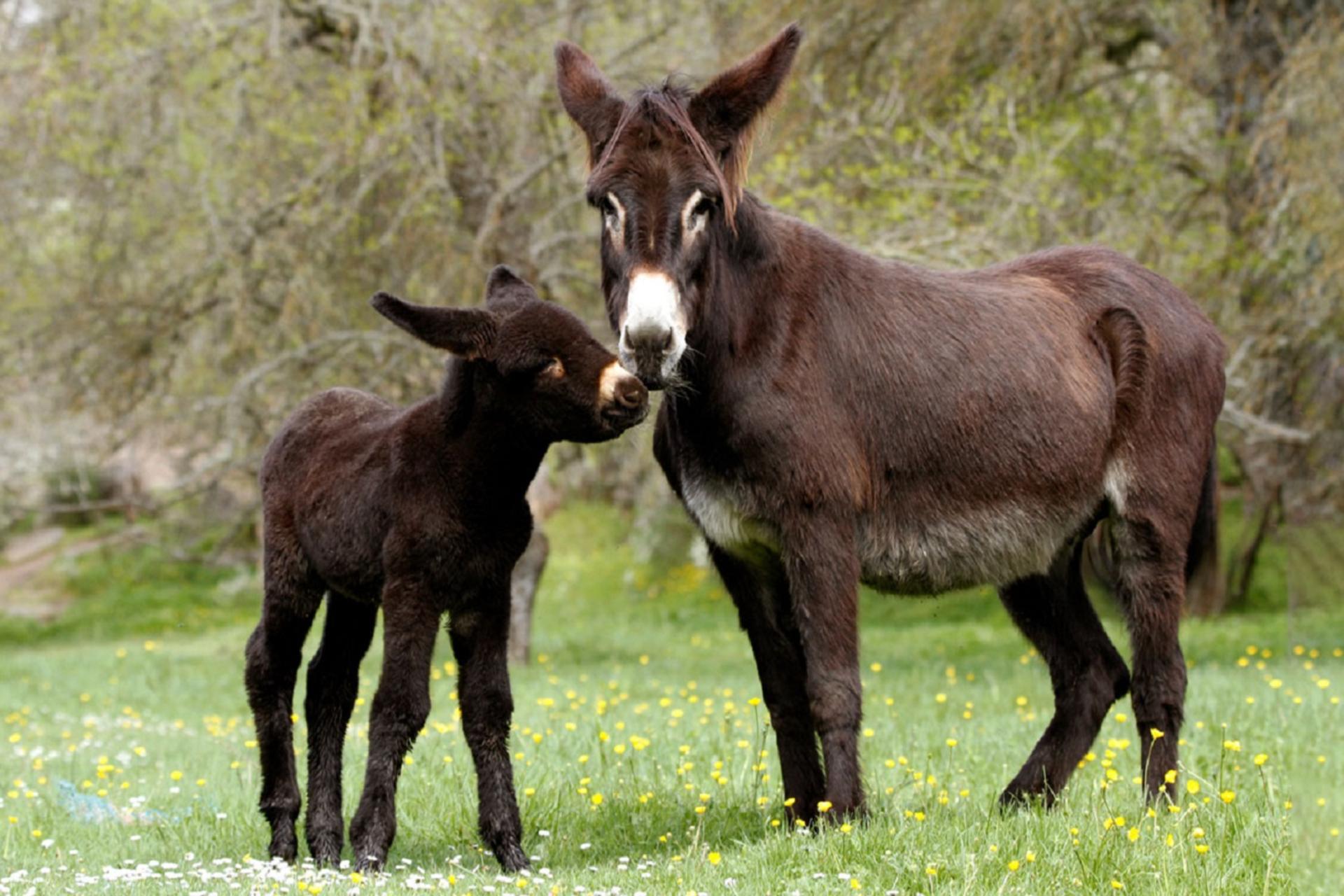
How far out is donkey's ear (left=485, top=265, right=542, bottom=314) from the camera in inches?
208

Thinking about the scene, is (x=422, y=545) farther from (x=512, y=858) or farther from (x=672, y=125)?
(x=672, y=125)

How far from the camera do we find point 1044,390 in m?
5.71

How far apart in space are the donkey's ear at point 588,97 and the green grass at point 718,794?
2.37 meters

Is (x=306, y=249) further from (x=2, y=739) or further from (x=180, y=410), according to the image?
(x=2, y=739)

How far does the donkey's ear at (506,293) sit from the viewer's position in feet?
17.3

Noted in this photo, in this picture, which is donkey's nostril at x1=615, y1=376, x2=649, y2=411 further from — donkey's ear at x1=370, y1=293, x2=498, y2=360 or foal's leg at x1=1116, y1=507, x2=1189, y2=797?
foal's leg at x1=1116, y1=507, x2=1189, y2=797

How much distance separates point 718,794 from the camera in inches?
244

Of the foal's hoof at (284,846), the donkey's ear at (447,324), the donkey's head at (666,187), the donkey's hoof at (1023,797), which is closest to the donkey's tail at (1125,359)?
the donkey's hoof at (1023,797)

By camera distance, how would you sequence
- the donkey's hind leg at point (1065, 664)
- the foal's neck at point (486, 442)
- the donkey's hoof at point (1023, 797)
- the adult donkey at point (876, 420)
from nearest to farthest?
1. the adult donkey at point (876, 420)
2. the foal's neck at point (486, 442)
3. the donkey's hoof at point (1023, 797)
4. the donkey's hind leg at point (1065, 664)

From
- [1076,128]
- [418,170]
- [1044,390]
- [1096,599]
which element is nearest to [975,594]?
[1096,599]

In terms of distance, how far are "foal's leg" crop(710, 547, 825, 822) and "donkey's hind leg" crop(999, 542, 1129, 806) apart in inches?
36.0

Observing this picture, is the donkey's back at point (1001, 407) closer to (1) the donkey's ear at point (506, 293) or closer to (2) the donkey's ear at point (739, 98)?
(2) the donkey's ear at point (739, 98)

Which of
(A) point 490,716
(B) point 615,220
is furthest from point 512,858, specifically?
(B) point 615,220

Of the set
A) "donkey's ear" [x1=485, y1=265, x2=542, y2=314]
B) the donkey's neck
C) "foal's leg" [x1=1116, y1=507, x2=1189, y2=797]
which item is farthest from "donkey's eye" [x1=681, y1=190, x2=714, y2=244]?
"foal's leg" [x1=1116, y1=507, x2=1189, y2=797]
